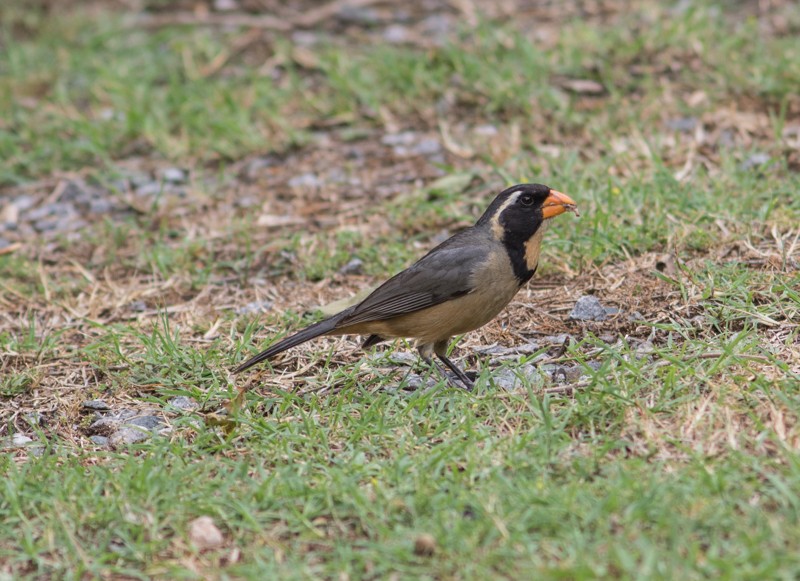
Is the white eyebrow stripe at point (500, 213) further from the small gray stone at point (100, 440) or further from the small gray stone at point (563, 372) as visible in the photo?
the small gray stone at point (100, 440)

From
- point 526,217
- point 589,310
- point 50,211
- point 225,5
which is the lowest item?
point 589,310

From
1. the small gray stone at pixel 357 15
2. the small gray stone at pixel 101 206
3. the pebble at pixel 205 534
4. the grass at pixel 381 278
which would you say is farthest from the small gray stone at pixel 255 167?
the pebble at pixel 205 534

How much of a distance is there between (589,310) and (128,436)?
261cm

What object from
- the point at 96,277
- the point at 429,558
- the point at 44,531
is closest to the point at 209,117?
the point at 96,277

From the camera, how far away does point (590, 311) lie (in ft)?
19.4

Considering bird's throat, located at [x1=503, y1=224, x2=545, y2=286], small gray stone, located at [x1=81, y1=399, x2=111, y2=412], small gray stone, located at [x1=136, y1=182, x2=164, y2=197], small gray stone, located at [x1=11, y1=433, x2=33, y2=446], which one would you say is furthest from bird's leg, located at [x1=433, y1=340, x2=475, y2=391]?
small gray stone, located at [x1=136, y1=182, x2=164, y2=197]

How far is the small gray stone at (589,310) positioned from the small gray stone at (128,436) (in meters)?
2.45

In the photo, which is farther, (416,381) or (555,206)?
(555,206)

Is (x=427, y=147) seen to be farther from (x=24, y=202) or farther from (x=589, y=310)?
(x=24, y=202)

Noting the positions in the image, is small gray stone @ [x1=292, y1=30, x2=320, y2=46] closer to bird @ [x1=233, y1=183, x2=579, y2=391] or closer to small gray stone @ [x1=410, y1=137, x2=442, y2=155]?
small gray stone @ [x1=410, y1=137, x2=442, y2=155]

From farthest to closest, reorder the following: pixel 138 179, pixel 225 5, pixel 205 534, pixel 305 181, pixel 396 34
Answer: pixel 225 5, pixel 396 34, pixel 138 179, pixel 305 181, pixel 205 534

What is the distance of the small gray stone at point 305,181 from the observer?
27.0 feet

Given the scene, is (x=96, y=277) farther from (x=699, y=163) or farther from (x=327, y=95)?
(x=699, y=163)

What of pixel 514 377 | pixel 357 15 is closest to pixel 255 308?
pixel 514 377
